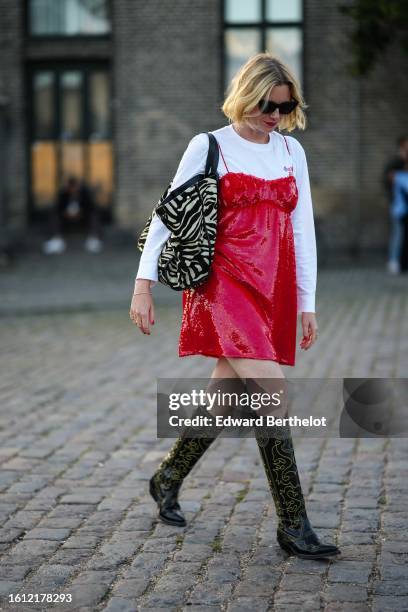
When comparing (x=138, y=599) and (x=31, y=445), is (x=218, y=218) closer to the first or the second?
(x=138, y=599)

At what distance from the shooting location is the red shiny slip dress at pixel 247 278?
379cm

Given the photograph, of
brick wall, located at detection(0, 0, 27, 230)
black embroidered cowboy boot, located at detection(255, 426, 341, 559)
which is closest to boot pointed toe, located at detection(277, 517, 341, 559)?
black embroidered cowboy boot, located at detection(255, 426, 341, 559)

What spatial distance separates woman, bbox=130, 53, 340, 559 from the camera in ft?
12.4

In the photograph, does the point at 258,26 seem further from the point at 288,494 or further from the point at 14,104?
the point at 288,494

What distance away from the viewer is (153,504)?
4.62m

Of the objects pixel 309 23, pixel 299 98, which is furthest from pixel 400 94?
pixel 299 98

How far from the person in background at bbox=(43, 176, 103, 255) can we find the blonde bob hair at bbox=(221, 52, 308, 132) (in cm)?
1582

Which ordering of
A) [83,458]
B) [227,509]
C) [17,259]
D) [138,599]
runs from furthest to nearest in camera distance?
1. [17,259]
2. [83,458]
3. [227,509]
4. [138,599]

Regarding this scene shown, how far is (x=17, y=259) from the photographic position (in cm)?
1880

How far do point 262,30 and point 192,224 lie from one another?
16.7 metres

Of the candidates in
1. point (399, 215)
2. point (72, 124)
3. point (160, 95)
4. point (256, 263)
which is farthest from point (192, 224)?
point (72, 124)

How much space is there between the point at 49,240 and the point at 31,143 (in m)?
1.91

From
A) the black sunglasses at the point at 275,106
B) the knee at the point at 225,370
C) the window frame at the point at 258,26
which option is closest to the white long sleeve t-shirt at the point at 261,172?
the black sunglasses at the point at 275,106

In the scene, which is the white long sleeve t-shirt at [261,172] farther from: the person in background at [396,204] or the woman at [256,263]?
the person in background at [396,204]
